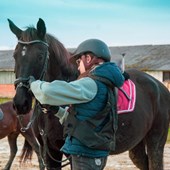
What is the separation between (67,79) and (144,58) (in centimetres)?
3744

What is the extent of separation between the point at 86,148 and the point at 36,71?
3.96 feet

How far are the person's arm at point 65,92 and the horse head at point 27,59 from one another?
81 cm

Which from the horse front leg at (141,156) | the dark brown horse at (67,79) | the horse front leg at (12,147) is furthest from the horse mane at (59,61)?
the horse front leg at (12,147)

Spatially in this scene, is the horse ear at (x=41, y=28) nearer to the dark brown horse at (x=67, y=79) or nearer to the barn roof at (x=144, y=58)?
the dark brown horse at (x=67, y=79)

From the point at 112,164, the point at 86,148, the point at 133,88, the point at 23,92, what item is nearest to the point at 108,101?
the point at 86,148

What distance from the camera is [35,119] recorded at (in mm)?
4613

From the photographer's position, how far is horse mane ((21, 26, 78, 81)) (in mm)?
4445

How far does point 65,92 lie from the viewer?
305 cm

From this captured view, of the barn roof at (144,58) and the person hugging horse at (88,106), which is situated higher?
the person hugging horse at (88,106)

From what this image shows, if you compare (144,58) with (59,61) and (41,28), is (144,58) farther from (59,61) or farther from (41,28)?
(41,28)

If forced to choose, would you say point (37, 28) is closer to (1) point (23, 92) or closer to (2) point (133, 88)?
(1) point (23, 92)

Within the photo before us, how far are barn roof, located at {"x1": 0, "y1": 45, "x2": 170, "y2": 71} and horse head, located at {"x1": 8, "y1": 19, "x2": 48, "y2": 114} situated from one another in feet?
105

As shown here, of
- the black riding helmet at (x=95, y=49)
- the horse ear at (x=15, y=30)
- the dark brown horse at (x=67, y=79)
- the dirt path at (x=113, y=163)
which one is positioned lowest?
the dirt path at (x=113, y=163)

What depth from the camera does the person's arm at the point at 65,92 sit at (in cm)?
304
